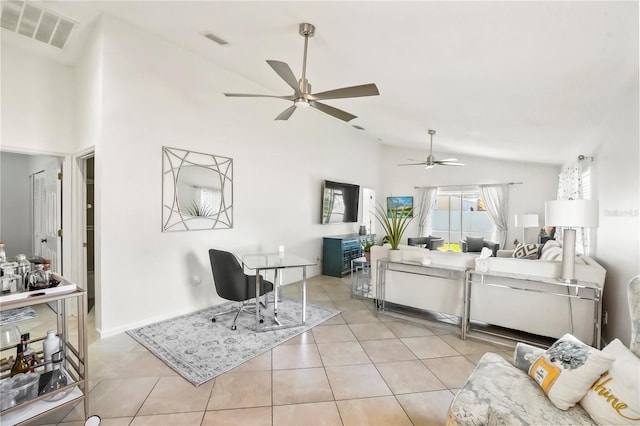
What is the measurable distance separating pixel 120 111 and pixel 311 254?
3.71 m

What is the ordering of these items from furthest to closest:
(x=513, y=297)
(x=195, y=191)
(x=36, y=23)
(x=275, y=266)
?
(x=195, y=191) < (x=275, y=266) < (x=513, y=297) < (x=36, y=23)

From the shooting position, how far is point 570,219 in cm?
255

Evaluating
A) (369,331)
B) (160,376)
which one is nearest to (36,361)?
(160,376)

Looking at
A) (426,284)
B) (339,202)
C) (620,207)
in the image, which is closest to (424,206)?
(339,202)

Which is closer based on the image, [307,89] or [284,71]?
[284,71]

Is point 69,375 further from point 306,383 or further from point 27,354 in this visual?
point 306,383

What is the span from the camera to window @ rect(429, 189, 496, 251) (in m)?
7.23

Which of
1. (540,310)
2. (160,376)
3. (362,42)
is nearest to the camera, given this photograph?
(160,376)

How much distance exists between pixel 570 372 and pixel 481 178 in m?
6.49

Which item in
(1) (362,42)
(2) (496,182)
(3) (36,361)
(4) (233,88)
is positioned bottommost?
(3) (36,361)

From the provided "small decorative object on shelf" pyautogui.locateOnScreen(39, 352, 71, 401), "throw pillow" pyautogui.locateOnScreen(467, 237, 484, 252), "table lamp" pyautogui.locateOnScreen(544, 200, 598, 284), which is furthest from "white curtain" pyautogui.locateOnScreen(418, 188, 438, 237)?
"small decorative object on shelf" pyautogui.locateOnScreen(39, 352, 71, 401)

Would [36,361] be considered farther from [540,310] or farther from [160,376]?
[540,310]

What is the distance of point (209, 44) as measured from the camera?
3.32 m

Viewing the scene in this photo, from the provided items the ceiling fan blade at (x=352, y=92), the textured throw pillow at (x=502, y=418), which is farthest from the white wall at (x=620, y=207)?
the ceiling fan blade at (x=352, y=92)
